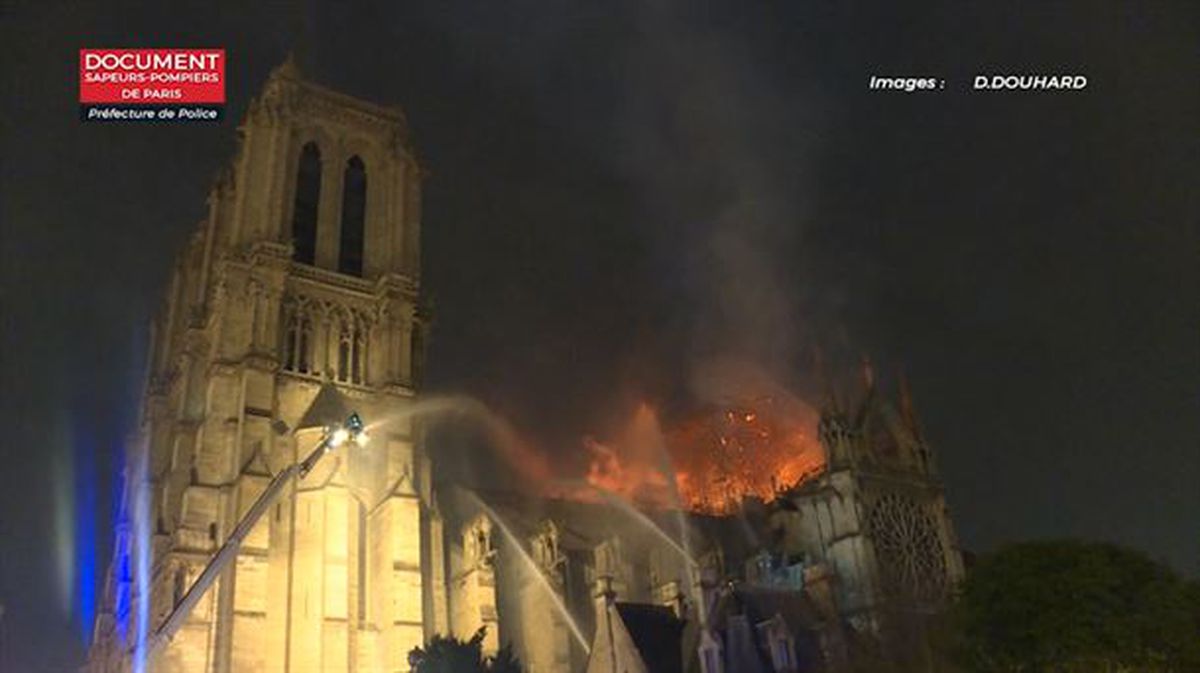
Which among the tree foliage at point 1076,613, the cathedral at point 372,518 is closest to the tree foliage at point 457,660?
the cathedral at point 372,518

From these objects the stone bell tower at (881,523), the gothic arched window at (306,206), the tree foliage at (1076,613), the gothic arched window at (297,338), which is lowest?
the tree foliage at (1076,613)

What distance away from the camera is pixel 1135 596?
2800 centimetres

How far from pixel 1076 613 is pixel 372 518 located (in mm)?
28866

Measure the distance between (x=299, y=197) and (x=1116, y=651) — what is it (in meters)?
43.9

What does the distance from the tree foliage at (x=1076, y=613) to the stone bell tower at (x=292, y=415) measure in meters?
22.7

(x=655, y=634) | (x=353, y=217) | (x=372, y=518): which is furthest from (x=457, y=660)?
(x=353, y=217)

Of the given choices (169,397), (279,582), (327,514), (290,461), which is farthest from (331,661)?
(169,397)

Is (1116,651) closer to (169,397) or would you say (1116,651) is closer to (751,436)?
(169,397)

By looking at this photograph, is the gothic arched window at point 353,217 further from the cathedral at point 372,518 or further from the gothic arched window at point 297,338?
the gothic arched window at point 297,338

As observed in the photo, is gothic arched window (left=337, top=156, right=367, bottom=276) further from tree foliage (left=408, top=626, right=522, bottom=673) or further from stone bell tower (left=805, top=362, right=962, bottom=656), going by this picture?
stone bell tower (left=805, top=362, right=962, bottom=656)

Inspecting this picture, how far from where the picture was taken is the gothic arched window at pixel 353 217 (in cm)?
5188

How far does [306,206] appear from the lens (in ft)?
172

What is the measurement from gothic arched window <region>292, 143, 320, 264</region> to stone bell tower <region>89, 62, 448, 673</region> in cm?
12

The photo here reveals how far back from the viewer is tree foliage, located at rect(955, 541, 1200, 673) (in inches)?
1041
